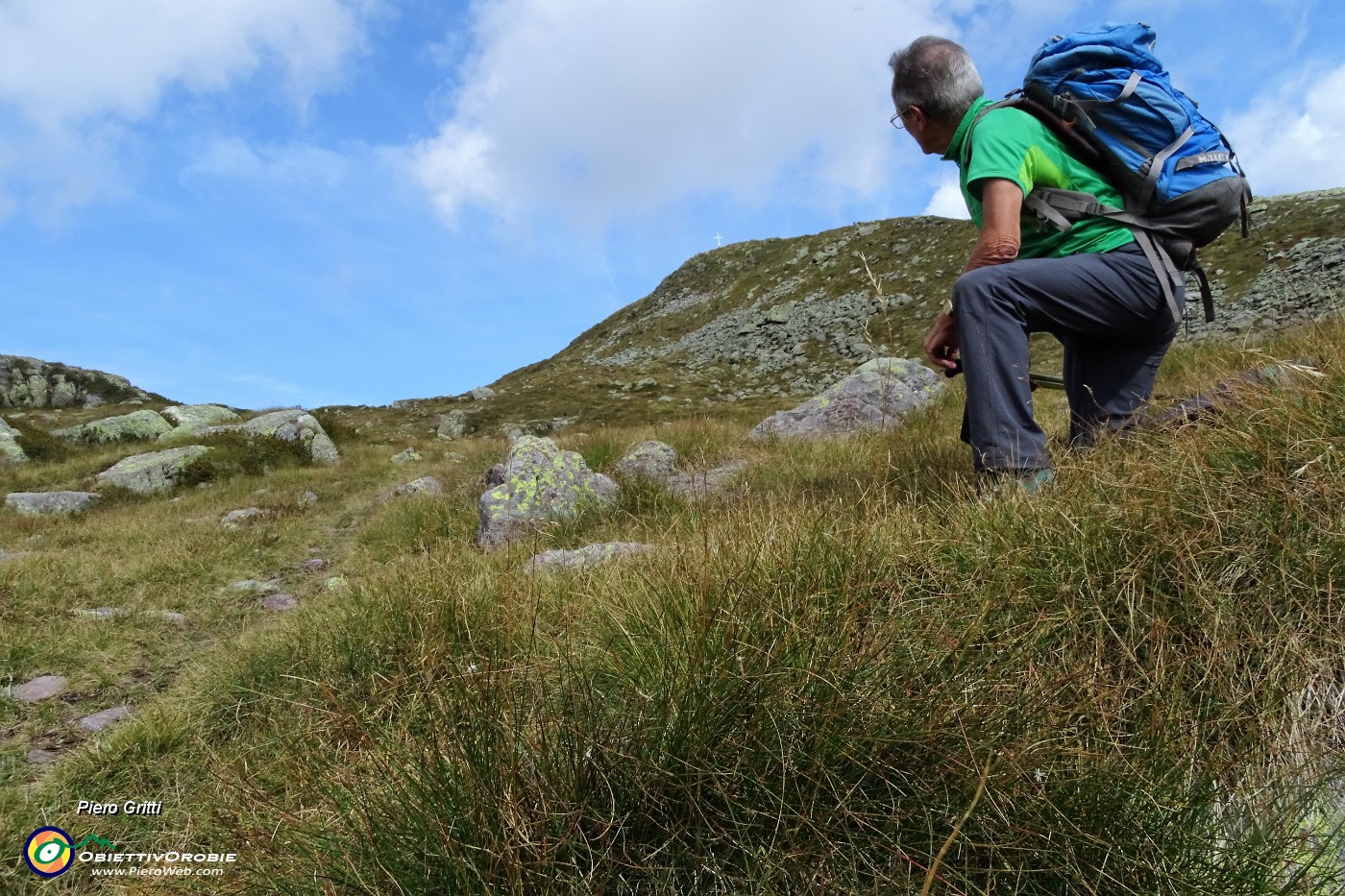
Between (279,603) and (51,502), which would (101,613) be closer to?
(279,603)

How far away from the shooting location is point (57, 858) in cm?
206

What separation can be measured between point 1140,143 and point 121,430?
935 inches

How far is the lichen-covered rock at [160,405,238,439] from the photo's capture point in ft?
66.6

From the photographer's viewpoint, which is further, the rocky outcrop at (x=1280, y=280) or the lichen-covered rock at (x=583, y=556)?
the rocky outcrop at (x=1280, y=280)

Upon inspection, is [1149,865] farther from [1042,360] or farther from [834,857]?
[1042,360]

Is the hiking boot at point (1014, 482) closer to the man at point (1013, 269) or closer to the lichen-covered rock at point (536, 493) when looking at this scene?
the man at point (1013, 269)

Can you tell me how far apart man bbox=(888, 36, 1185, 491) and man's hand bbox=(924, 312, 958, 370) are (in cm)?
1

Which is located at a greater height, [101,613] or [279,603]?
[101,613]

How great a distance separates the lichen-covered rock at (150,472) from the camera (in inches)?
473

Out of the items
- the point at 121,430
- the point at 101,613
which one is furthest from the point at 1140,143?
the point at 121,430

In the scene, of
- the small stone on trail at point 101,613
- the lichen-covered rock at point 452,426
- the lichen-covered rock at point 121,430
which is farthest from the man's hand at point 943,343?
the lichen-covered rock at point 452,426

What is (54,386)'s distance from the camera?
97.1 feet

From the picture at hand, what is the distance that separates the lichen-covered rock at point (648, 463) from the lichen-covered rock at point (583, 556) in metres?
2.72

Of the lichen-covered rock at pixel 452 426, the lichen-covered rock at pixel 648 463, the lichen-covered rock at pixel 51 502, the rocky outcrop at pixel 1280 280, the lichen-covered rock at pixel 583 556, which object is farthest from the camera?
the lichen-covered rock at pixel 452 426
